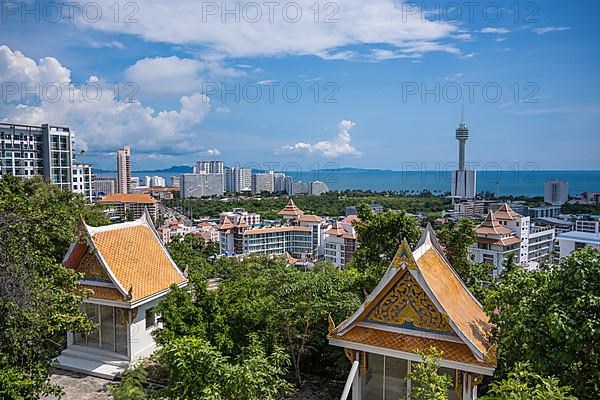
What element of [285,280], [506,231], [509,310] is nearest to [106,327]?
[285,280]

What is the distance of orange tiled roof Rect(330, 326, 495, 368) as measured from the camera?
24.8 feet

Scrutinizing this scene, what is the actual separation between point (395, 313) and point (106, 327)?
809 centimetres

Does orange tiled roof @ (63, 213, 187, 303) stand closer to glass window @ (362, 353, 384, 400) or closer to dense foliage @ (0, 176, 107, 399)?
dense foliage @ (0, 176, 107, 399)

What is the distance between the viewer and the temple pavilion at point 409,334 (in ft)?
25.1

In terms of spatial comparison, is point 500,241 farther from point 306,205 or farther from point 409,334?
point 306,205

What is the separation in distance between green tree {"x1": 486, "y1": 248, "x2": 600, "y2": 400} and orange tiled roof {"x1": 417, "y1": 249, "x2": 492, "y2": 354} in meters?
0.60

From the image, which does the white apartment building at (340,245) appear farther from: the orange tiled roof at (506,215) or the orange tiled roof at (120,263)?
the orange tiled roof at (120,263)

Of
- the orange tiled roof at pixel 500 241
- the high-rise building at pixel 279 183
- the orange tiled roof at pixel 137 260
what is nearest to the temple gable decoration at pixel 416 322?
the orange tiled roof at pixel 137 260

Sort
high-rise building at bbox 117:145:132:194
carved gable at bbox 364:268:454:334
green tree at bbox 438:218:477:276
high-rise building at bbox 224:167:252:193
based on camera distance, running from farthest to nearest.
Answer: high-rise building at bbox 224:167:252:193, high-rise building at bbox 117:145:132:194, green tree at bbox 438:218:477:276, carved gable at bbox 364:268:454:334

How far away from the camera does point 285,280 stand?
11.8 meters

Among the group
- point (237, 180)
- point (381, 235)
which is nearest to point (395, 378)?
point (381, 235)

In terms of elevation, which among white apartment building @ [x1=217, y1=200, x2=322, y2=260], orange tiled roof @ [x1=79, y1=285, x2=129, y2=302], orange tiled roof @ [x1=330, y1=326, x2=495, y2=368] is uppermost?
orange tiled roof @ [x1=330, y1=326, x2=495, y2=368]

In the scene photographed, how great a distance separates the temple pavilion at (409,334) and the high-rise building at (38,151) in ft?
181

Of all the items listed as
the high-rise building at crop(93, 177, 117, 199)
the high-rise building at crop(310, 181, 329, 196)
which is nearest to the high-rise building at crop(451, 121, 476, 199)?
the high-rise building at crop(310, 181, 329, 196)
